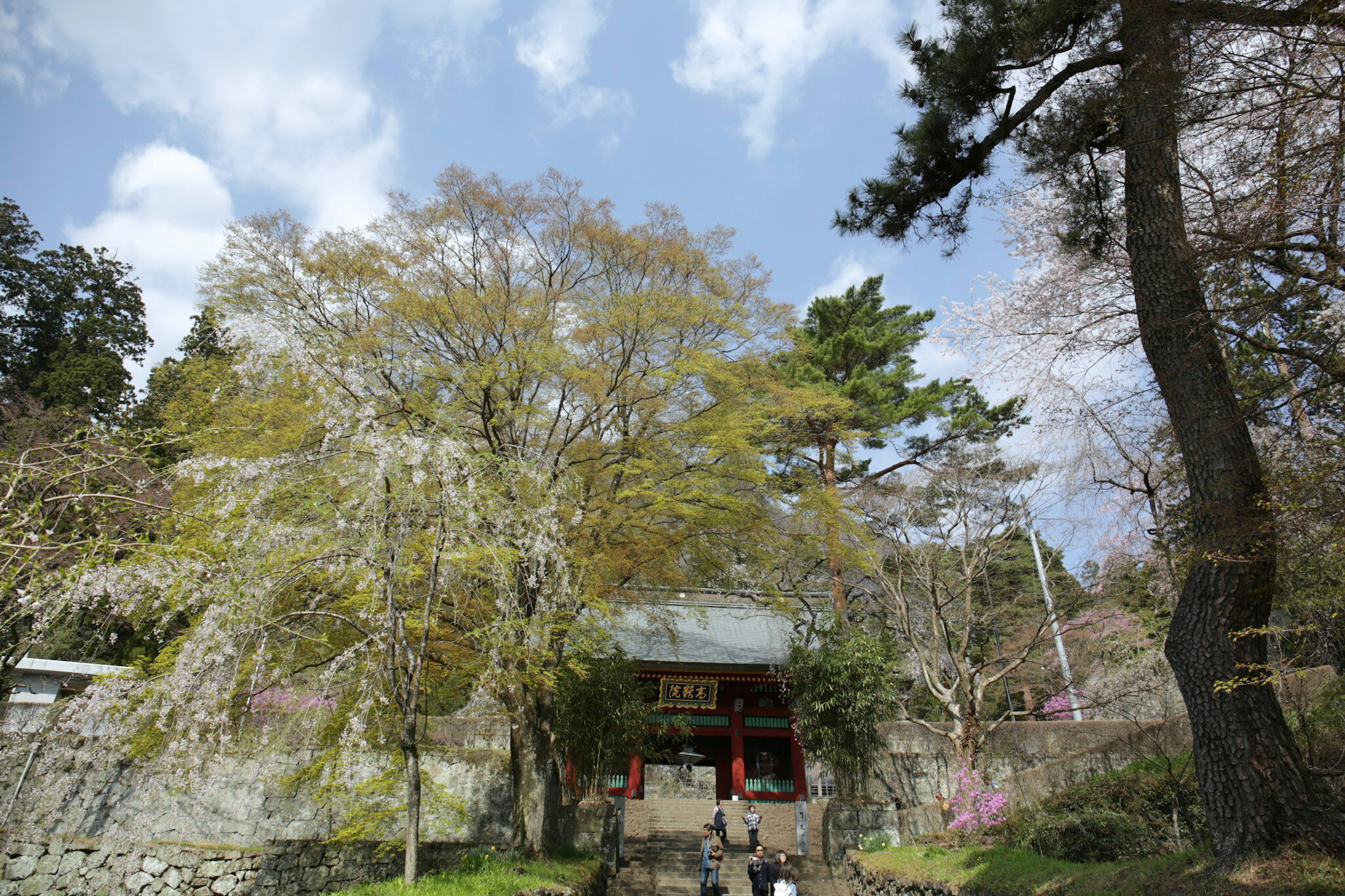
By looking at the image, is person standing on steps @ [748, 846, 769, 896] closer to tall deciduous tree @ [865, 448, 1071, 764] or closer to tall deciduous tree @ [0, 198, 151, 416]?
tall deciduous tree @ [865, 448, 1071, 764]

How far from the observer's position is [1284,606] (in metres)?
7.26

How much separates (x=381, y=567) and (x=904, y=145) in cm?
639

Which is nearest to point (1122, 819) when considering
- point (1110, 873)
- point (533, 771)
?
point (1110, 873)

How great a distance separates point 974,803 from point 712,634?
323 inches

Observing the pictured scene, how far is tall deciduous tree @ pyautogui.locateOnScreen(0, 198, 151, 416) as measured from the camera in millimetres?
18891

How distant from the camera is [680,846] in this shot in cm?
1291

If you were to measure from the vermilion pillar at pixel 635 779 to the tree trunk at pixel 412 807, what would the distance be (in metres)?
8.87

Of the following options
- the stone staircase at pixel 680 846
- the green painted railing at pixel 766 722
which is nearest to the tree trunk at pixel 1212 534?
Answer: the stone staircase at pixel 680 846

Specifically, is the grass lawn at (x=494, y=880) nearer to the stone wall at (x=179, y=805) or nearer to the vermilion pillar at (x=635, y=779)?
the stone wall at (x=179, y=805)

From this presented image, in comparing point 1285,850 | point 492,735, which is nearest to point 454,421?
point 492,735

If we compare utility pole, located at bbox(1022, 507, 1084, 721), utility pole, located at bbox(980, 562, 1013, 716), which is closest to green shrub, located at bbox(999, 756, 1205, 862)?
utility pole, located at bbox(1022, 507, 1084, 721)

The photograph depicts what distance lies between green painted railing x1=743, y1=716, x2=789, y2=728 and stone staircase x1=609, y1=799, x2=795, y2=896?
5.52 feet

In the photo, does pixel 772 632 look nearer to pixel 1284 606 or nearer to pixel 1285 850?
pixel 1284 606

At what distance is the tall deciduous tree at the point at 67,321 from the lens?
744 inches
